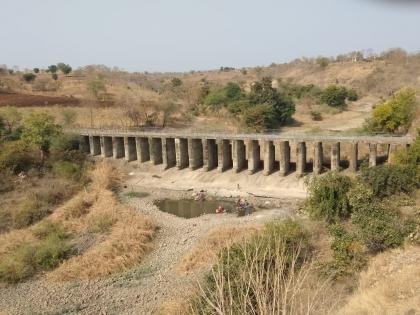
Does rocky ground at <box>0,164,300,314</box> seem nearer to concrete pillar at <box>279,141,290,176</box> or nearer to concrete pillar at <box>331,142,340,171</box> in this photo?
concrete pillar at <box>279,141,290,176</box>

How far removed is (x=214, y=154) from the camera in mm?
43562

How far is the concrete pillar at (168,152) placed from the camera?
1722 inches

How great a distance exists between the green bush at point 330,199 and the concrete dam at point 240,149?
9.33 meters

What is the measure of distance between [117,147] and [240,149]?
13.6 meters

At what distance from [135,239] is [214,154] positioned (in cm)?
1812

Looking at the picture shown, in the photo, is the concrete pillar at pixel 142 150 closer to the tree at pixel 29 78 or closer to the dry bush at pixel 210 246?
the dry bush at pixel 210 246

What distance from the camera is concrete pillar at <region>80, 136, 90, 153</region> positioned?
47237 millimetres

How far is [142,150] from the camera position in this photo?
149 feet

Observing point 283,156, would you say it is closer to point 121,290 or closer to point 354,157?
point 354,157

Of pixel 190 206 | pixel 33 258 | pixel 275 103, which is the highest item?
pixel 275 103

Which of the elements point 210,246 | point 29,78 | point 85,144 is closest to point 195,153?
point 85,144

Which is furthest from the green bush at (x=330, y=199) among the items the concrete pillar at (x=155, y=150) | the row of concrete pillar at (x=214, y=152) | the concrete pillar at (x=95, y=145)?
the concrete pillar at (x=95, y=145)

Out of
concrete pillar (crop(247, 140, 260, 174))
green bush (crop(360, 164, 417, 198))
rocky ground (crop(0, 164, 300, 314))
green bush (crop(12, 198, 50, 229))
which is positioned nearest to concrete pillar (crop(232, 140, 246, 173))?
concrete pillar (crop(247, 140, 260, 174))

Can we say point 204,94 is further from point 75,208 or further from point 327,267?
point 327,267
